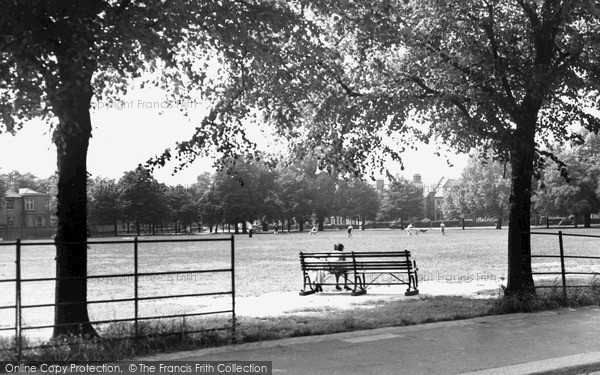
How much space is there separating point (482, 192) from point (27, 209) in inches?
3199

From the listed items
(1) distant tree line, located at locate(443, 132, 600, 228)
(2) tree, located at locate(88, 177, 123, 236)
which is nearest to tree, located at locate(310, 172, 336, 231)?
(1) distant tree line, located at locate(443, 132, 600, 228)

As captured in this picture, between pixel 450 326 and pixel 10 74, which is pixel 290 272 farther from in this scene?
pixel 10 74

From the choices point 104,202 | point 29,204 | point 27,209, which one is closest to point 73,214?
point 104,202

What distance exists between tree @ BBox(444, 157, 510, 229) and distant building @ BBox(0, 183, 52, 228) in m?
75.7

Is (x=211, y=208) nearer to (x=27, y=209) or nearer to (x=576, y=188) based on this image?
(x=27, y=209)

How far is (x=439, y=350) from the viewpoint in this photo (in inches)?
331

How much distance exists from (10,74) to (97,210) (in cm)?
9241

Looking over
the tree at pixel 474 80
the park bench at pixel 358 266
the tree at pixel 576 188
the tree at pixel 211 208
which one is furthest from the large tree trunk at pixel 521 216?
the tree at pixel 211 208

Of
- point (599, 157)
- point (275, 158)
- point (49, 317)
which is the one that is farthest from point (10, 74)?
point (599, 157)

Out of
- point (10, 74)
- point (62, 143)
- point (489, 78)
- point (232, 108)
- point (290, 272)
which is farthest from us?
point (290, 272)

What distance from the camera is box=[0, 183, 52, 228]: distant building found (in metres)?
113

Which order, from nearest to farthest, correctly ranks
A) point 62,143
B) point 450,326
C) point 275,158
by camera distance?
point 62,143, point 450,326, point 275,158

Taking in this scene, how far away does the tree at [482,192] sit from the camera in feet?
371

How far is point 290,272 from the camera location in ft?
79.2
